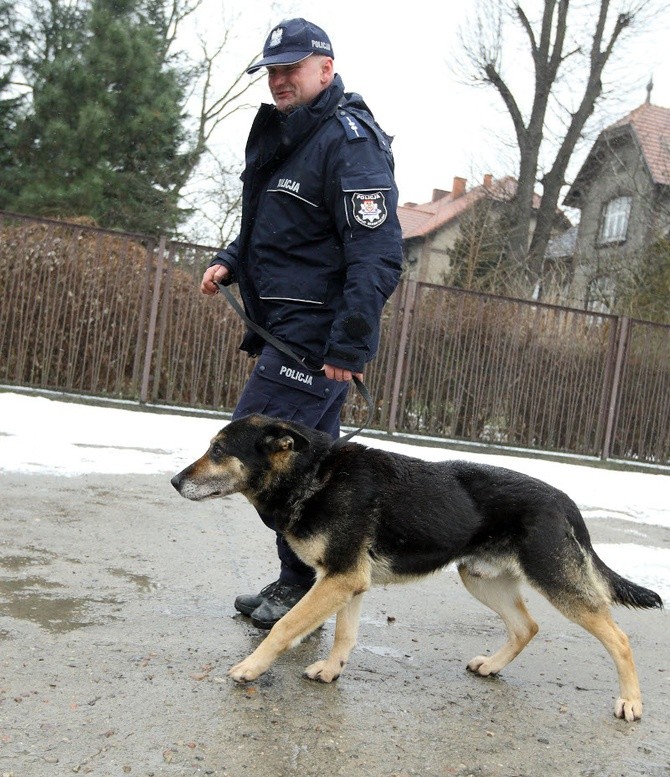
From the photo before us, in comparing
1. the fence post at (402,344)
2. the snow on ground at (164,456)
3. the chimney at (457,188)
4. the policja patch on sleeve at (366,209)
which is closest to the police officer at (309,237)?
the policja patch on sleeve at (366,209)

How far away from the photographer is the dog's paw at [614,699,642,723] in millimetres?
3420

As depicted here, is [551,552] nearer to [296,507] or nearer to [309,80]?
[296,507]

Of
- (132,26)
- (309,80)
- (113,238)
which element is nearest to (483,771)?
(309,80)

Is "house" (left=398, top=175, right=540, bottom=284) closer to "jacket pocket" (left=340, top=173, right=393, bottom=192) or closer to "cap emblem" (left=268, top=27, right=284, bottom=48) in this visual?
"cap emblem" (left=268, top=27, right=284, bottom=48)

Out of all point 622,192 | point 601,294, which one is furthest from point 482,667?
point 622,192

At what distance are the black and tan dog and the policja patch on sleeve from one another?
93 cm

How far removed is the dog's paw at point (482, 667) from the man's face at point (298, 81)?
2584 mm

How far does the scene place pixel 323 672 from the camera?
11.3 ft

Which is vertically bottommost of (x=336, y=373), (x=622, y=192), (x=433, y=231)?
(x=336, y=373)

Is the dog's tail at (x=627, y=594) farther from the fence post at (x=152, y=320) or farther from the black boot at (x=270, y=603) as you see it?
the fence post at (x=152, y=320)

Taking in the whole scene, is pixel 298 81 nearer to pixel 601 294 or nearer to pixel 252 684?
pixel 252 684

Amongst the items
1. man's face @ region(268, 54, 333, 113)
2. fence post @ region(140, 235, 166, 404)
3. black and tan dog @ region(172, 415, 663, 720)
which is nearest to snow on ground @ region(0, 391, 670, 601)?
fence post @ region(140, 235, 166, 404)

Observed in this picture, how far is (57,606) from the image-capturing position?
385 centimetres

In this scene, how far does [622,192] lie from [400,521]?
31.0 metres
